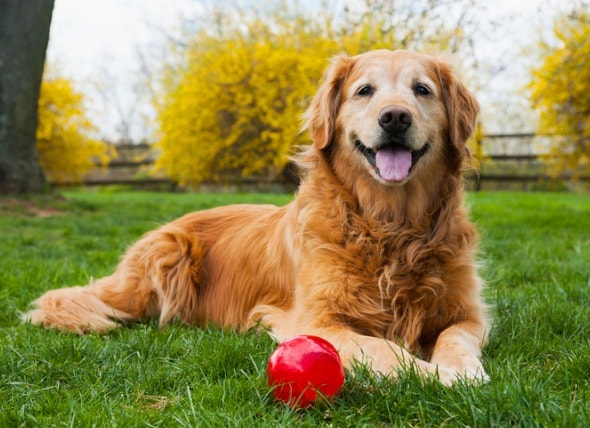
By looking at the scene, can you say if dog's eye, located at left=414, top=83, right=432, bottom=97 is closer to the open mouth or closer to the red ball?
the open mouth

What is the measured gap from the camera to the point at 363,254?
320 cm

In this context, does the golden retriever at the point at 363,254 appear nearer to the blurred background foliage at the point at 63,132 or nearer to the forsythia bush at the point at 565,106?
the forsythia bush at the point at 565,106

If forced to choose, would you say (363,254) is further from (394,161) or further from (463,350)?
(463,350)

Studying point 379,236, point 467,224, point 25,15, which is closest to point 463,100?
point 467,224

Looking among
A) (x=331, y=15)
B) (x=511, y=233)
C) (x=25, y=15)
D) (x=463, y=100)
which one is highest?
(x=331, y=15)

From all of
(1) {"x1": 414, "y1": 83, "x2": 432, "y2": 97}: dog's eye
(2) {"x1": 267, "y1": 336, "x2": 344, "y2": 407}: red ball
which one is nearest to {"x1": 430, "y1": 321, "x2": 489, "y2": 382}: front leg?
(2) {"x1": 267, "y1": 336, "x2": 344, "y2": 407}: red ball

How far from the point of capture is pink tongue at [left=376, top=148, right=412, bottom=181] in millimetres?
3221

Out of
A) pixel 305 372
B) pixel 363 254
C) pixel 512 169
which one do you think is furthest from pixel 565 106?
pixel 305 372

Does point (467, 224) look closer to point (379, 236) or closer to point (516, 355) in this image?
point (379, 236)

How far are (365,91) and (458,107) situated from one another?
54 centimetres

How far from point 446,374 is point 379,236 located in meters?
0.96

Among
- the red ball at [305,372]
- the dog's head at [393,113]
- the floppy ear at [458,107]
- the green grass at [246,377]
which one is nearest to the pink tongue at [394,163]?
the dog's head at [393,113]

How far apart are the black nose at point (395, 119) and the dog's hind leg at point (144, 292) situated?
1.69 m

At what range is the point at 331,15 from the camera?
58.4ft
